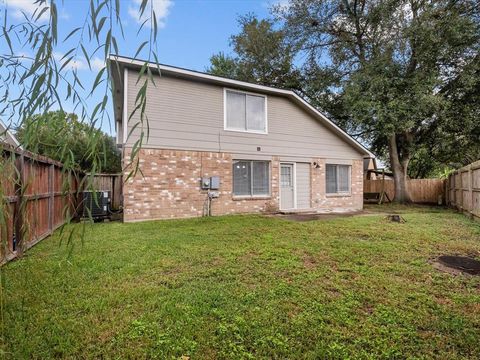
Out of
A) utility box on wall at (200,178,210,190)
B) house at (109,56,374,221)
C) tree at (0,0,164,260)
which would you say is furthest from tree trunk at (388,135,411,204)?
tree at (0,0,164,260)

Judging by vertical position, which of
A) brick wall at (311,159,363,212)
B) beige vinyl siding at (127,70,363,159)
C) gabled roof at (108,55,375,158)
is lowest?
brick wall at (311,159,363,212)

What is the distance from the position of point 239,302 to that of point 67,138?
2.24 m

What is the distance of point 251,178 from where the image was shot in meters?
10.9

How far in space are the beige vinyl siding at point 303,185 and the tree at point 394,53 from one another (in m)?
4.15

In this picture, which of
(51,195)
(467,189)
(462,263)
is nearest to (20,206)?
(462,263)

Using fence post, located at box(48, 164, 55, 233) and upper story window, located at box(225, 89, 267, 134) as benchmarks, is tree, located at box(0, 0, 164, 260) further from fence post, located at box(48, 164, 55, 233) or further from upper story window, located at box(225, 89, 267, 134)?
upper story window, located at box(225, 89, 267, 134)

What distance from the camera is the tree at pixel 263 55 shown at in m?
17.5

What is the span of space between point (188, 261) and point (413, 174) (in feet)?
97.0

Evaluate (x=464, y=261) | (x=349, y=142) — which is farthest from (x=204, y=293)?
(x=349, y=142)

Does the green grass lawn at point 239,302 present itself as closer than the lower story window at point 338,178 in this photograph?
Yes

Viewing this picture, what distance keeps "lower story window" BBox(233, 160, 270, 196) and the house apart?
36 millimetres

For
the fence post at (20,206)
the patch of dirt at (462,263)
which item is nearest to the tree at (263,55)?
the patch of dirt at (462,263)

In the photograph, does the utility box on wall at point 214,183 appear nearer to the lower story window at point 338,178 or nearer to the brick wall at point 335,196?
the brick wall at point 335,196

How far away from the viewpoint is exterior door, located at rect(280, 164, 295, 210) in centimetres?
1170
